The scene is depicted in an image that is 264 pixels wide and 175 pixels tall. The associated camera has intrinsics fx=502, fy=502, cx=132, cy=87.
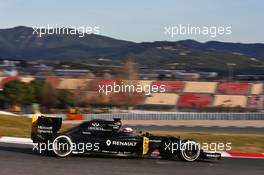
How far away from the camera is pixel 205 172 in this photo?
10.5m

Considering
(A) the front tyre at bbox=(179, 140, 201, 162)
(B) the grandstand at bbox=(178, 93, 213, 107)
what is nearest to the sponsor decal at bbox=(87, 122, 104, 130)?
(A) the front tyre at bbox=(179, 140, 201, 162)

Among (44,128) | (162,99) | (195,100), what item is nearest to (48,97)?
(162,99)

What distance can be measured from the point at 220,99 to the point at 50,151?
2719 inches

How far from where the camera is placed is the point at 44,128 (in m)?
12.1

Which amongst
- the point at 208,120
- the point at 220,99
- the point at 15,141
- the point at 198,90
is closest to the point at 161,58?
the point at 198,90

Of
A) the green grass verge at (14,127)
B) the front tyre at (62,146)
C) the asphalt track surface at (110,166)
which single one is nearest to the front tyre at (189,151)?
the asphalt track surface at (110,166)

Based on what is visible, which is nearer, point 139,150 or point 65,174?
point 65,174

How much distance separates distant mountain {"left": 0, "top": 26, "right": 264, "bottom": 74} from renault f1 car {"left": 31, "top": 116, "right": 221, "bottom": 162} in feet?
296

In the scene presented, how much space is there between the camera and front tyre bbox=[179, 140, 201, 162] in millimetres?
11844

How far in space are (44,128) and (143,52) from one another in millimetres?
121974

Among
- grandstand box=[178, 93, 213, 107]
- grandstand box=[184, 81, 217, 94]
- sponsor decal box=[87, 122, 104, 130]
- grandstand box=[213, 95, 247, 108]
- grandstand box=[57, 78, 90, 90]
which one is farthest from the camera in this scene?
grandstand box=[184, 81, 217, 94]

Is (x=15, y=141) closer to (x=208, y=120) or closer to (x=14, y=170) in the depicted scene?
(x=14, y=170)

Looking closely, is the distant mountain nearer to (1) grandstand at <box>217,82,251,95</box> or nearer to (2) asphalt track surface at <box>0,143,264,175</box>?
(1) grandstand at <box>217,82,251,95</box>

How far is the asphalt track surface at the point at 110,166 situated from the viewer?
10.1 m
